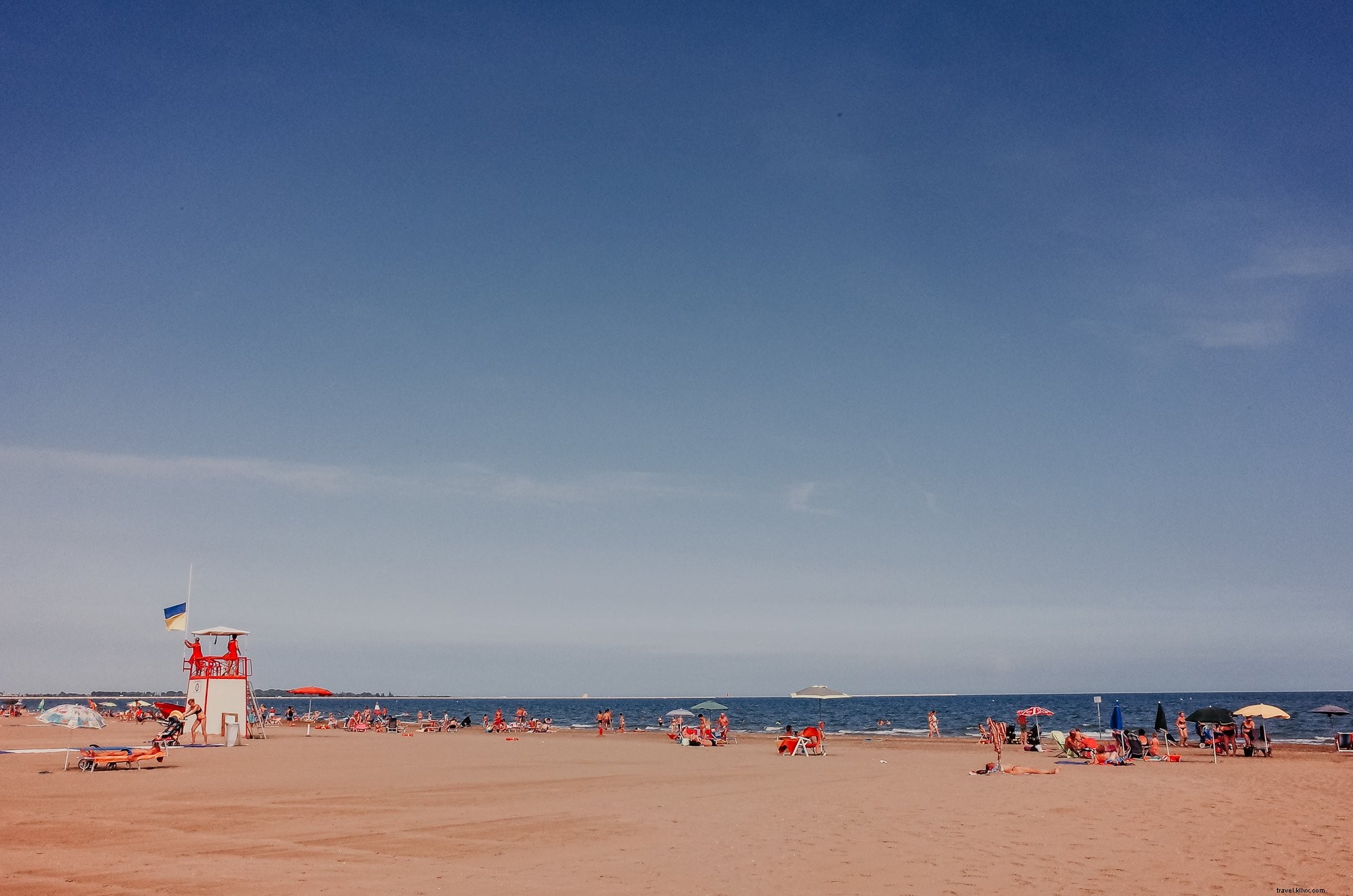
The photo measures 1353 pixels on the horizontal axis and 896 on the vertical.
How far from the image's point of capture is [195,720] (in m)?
31.1

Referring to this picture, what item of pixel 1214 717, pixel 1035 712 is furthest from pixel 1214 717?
pixel 1035 712

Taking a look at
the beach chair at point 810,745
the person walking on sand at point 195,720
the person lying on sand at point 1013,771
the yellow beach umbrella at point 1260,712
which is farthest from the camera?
the yellow beach umbrella at point 1260,712

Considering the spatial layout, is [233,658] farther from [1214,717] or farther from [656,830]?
[1214,717]

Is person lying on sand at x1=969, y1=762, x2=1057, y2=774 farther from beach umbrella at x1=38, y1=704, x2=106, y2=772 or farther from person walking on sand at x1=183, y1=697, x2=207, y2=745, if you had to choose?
person walking on sand at x1=183, y1=697, x2=207, y2=745

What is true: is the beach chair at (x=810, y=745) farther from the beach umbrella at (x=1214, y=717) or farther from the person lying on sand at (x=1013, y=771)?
the beach umbrella at (x=1214, y=717)

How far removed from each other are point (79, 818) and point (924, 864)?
11545 millimetres

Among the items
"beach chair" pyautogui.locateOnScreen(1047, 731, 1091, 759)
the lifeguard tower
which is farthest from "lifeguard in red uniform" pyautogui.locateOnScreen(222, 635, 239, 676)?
"beach chair" pyautogui.locateOnScreen(1047, 731, 1091, 759)

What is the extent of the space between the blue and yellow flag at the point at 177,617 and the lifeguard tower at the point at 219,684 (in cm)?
83

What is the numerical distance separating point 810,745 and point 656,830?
19.0m

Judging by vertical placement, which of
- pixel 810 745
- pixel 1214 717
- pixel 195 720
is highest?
pixel 195 720

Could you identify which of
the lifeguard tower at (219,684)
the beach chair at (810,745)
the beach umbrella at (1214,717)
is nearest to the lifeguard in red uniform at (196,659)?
the lifeguard tower at (219,684)

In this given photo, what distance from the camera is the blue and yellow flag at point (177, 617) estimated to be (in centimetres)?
3344

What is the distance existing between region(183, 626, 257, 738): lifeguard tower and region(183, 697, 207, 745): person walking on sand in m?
0.19

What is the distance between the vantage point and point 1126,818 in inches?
566
